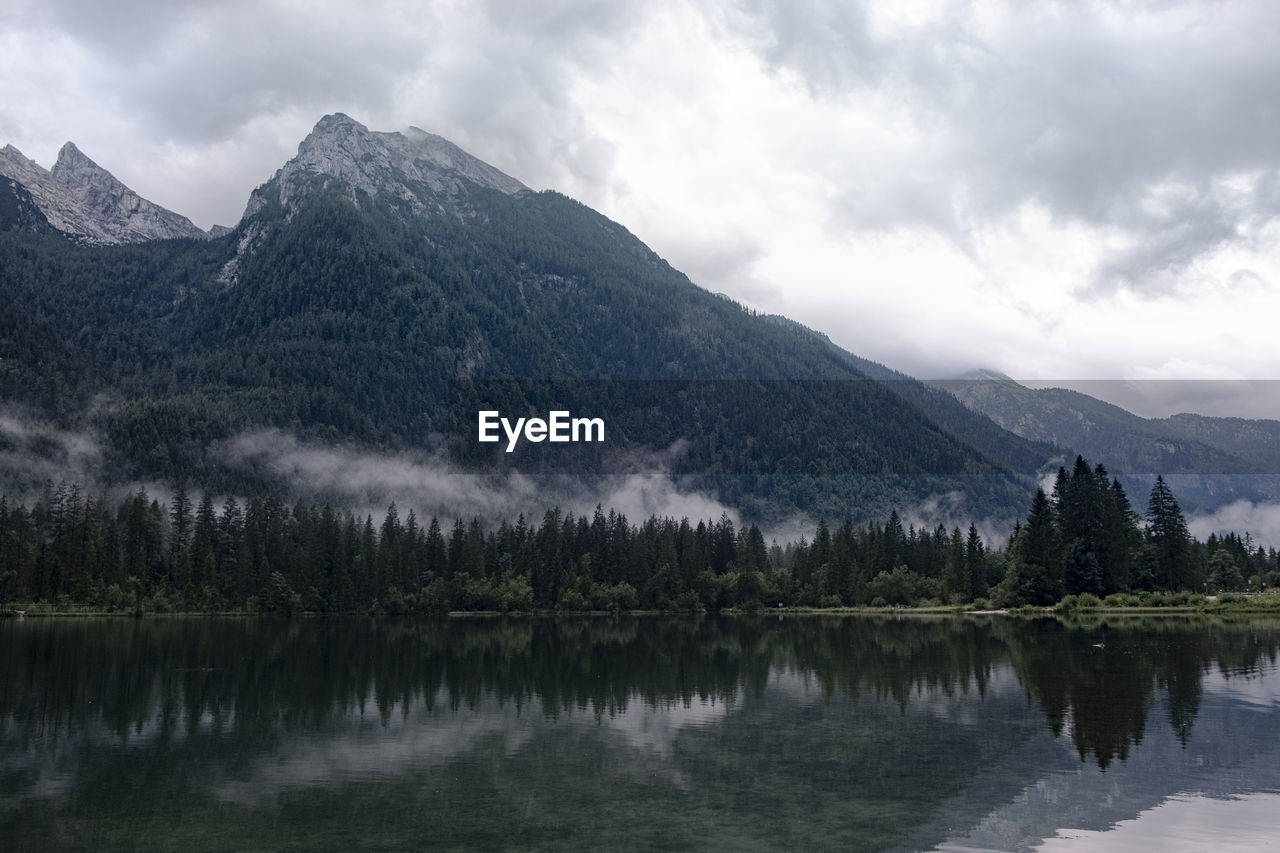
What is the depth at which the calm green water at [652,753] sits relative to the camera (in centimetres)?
2947

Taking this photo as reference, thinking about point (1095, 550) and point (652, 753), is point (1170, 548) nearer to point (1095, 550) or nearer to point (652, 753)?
point (1095, 550)

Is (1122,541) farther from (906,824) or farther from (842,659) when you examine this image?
(906,824)

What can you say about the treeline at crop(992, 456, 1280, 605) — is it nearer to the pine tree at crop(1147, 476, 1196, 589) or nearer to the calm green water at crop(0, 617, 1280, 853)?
the pine tree at crop(1147, 476, 1196, 589)

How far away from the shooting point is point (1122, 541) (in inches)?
5974

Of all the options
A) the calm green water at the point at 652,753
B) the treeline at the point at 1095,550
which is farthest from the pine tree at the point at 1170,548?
the calm green water at the point at 652,753

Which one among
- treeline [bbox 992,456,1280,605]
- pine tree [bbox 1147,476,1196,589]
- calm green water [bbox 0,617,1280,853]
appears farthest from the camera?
pine tree [bbox 1147,476,1196,589]

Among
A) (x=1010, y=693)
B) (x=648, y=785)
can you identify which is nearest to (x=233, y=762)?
(x=648, y=785)

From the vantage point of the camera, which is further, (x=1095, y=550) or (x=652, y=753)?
(x=1095, y=550)

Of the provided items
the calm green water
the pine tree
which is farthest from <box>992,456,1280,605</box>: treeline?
the calm green water

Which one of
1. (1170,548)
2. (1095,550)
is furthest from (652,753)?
(1170,548)

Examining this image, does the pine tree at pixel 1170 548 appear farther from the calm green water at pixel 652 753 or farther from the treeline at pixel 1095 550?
the calm green water at pixel 652 753

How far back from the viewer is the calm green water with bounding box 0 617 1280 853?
1160 inches

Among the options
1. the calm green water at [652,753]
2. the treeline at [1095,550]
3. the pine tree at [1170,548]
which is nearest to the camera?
the calm green water at [652,753]

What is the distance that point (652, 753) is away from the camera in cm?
4131
